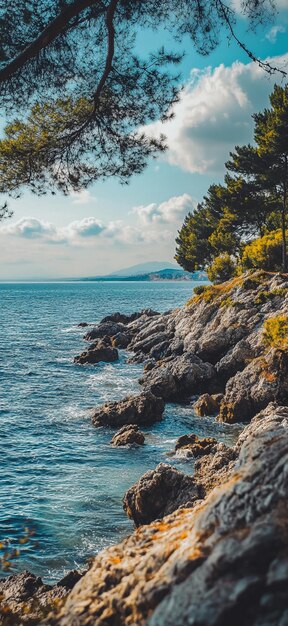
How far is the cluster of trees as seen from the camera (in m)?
40.3

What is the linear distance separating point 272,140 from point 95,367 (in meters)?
27.9

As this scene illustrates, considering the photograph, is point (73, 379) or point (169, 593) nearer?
point (169, 593)

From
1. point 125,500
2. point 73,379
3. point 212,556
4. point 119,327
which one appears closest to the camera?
point 212,556

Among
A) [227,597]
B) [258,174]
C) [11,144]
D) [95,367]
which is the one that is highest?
[258,174]

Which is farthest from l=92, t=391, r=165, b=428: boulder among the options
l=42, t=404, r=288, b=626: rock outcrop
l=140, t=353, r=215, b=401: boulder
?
l=42, t=404, r=288, b=626: rock outcrop

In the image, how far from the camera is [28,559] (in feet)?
45.7

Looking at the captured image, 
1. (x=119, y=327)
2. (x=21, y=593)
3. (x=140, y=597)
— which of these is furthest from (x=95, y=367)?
(x=140, y=597)

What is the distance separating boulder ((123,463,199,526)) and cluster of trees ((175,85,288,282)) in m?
33.1

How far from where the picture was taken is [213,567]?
12.5ft

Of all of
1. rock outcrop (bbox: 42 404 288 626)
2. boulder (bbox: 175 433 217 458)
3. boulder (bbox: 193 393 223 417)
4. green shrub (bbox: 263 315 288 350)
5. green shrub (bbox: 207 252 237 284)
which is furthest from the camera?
green shrub (bbox: 207 252 237 284)

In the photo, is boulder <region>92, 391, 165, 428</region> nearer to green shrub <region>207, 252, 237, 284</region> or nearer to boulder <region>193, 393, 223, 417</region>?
boulder <region>193, 393, 223, 417</region>

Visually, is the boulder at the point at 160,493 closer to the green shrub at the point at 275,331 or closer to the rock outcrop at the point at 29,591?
the rock outcrop at the point at 29,591

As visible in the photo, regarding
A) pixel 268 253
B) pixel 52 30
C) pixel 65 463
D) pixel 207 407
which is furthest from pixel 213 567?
pixel 268 253

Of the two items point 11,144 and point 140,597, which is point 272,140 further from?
point 140,597
